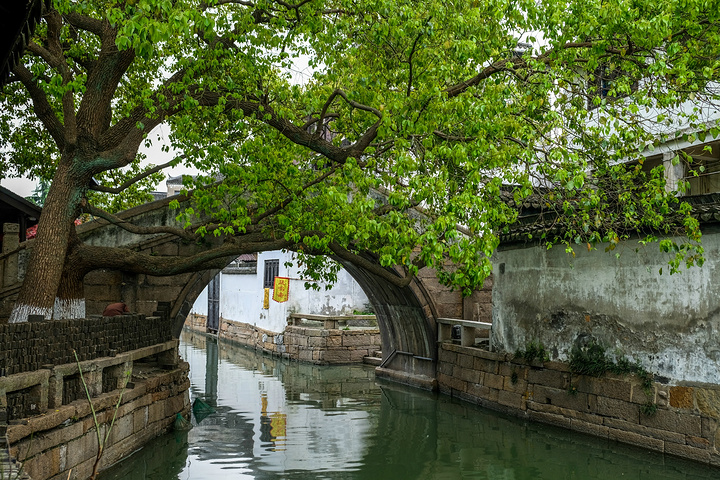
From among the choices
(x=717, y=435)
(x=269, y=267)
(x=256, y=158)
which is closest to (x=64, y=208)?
(x=256, y=158)

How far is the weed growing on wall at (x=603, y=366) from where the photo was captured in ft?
28.1

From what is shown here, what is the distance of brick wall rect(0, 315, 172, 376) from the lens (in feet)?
18.2

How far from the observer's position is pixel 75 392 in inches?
263

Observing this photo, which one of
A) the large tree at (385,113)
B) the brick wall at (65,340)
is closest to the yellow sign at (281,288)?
the large tree at (385,113)

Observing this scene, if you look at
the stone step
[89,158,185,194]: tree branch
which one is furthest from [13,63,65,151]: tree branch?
the stone step

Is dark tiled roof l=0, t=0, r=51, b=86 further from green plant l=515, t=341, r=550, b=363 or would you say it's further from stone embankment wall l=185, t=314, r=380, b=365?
stone embankment wall l=185, t=314, r=380, b=365

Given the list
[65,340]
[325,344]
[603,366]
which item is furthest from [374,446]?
[325,344]

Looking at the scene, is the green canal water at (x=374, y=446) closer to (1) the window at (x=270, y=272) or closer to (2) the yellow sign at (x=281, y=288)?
(2) the yellow sign at (x=281, y=288)

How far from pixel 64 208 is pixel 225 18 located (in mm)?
3155

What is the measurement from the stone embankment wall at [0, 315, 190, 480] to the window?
1269 cm

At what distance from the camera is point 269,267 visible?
22.7 meters

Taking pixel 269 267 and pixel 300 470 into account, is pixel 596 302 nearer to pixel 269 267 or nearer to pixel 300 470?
pixel 300 470

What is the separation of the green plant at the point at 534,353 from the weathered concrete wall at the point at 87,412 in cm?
540

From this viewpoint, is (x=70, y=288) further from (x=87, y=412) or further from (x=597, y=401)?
(x=597, y=401)
